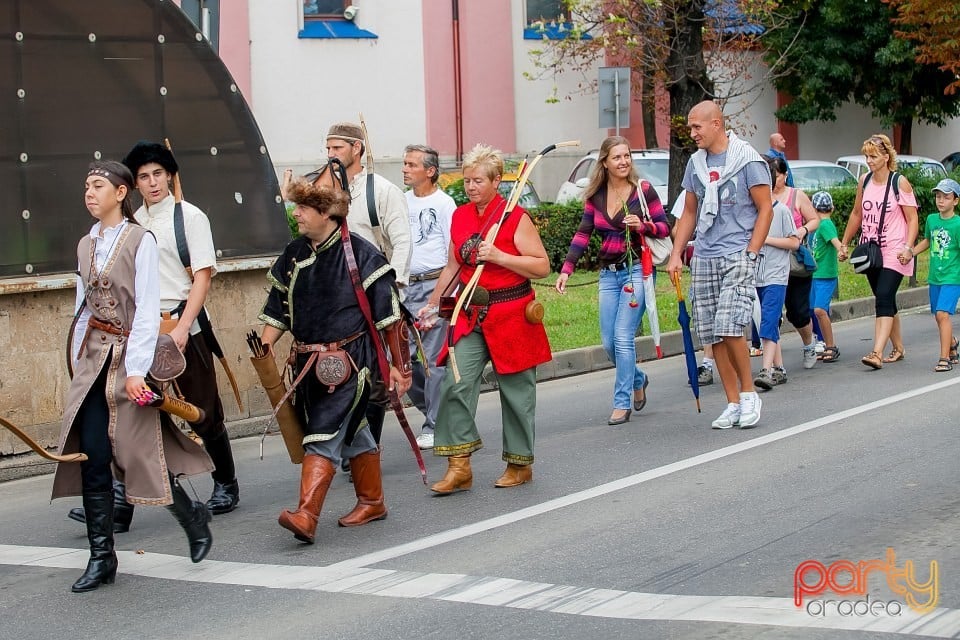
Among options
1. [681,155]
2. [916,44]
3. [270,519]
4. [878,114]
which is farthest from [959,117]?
[270,519]

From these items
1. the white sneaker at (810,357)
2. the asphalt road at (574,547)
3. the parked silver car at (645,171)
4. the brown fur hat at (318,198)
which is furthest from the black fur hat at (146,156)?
the parked silver car at (645,171)

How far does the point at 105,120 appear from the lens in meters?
9.60

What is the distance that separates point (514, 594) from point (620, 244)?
427 cm

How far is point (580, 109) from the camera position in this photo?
90.6 ft

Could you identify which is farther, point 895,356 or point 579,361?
point 579,361

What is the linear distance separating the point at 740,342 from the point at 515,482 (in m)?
2.08

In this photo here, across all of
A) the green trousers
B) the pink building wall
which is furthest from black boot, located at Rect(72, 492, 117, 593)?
the pink building wall

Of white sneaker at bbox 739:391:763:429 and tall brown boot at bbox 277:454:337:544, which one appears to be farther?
white sneaker at bbox 739:391:763:429

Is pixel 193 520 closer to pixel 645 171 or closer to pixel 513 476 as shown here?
pixel 513 476

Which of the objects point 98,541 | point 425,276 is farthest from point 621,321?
point 98,541

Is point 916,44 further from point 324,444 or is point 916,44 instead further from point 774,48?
point 324,444

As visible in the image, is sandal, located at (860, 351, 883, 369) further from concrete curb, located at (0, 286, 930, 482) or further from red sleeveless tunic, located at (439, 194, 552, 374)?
red sleeveless tunic, located at (439, 194, 552, 374)

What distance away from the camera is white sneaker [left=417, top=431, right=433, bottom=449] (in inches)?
356

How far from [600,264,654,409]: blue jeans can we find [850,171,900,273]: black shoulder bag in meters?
2.82
